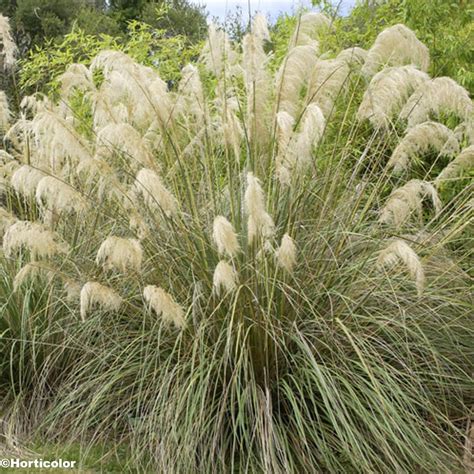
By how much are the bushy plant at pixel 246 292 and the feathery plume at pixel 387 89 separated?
0.6 inches

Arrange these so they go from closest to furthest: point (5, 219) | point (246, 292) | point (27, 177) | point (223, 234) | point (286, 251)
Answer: point (223, 234) < point (286, 251) < point (246, 292) < point (27, 177) < point (5, 219)

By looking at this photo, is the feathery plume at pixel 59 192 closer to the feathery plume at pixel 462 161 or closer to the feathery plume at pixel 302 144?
the feathery plume at pixel 302 144

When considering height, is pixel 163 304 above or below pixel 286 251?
below

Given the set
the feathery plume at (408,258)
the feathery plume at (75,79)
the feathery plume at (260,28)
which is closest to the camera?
the feathery plume at (408,258)

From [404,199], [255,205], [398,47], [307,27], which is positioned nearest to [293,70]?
[307,27]

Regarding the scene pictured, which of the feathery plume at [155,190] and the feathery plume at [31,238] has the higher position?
the feathery plume at [155,190]

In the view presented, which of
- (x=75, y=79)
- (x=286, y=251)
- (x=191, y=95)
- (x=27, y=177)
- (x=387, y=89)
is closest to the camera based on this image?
(x=286, y=251)

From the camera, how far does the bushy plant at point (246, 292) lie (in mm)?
3625

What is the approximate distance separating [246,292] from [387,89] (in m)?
1.51

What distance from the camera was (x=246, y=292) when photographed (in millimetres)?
3889

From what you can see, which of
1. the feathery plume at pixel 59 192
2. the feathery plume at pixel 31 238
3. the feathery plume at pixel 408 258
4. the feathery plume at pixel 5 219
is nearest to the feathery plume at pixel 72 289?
the feathery plume at pixel 31 238

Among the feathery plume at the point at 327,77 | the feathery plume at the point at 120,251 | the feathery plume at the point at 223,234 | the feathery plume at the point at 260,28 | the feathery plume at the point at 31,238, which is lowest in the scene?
the feathery plume at the point at 31,238

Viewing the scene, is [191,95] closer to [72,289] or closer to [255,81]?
[255,81]

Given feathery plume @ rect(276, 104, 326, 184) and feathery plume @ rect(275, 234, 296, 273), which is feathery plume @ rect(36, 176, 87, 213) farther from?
feathery plume @ rect(275, 234, 296, 273)
